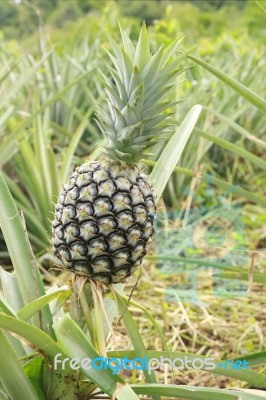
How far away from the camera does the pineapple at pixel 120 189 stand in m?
0.90

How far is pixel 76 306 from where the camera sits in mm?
979

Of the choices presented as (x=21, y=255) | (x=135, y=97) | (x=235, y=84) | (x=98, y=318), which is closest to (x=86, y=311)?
(x=98, y=318)

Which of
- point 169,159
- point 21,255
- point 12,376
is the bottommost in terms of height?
point 12,376

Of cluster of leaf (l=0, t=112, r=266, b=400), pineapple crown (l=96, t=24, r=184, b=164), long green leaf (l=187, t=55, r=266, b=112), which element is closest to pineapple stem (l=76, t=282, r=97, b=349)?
cluster of leaf (l=0, t=112, r=266, b=400)

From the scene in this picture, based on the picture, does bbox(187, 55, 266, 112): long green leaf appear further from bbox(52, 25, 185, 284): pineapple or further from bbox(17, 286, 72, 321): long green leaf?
bbox(17, 286, 72, 321): long green leaf

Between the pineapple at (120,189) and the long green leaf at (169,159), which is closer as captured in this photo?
the pineapple at (120,189)

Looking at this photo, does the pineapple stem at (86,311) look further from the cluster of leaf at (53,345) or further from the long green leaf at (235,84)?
the long green leaf at (235,84)

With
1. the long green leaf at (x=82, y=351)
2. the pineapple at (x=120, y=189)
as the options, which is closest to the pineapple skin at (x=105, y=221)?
the pineapple at (x=120, y=189)

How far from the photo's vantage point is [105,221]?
891 millimetres

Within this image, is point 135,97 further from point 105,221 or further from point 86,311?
point 86,311

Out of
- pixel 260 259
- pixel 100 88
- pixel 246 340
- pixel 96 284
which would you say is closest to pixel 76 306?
pixel 96 284

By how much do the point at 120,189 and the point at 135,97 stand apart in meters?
0.15

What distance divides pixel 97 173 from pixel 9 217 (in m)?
0.20

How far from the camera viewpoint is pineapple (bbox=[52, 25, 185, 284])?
2.94 feet
